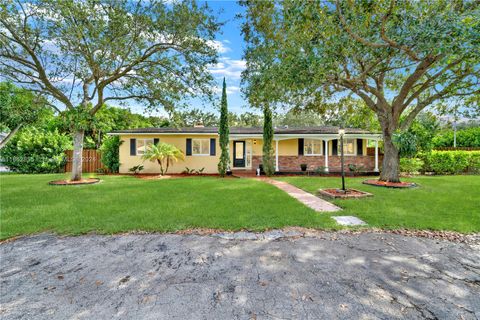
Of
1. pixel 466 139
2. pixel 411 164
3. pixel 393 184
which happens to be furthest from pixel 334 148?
pixel 466 139

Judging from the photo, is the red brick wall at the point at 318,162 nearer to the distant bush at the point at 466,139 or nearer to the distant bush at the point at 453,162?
the distant bush at the point at 453,162

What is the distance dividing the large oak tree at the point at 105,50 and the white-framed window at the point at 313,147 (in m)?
8.16

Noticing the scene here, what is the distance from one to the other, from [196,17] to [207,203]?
791 cm

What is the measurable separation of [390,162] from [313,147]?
6227 millimetres

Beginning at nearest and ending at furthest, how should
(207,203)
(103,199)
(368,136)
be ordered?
(207,203) → (103,199) → (368,136)

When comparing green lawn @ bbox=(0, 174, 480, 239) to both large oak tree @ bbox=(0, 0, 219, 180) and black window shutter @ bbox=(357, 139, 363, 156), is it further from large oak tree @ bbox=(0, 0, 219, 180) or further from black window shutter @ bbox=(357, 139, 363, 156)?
black window shutter @ bbox=(357, 139, 363, 156)

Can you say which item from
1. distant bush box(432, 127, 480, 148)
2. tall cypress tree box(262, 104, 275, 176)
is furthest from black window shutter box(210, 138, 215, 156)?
distant bush box(432, 127, 480, 148)

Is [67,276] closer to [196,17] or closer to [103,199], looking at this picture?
[103,199]

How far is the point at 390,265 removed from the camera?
322cm

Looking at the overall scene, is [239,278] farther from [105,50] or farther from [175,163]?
[175,163]

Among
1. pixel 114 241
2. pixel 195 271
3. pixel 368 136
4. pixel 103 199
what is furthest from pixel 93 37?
pixel 368 136

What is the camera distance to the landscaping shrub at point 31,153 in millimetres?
15453

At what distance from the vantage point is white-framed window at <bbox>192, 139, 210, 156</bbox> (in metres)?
15.9

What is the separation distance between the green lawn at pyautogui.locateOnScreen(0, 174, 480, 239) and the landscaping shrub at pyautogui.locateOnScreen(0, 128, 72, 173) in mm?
8208
